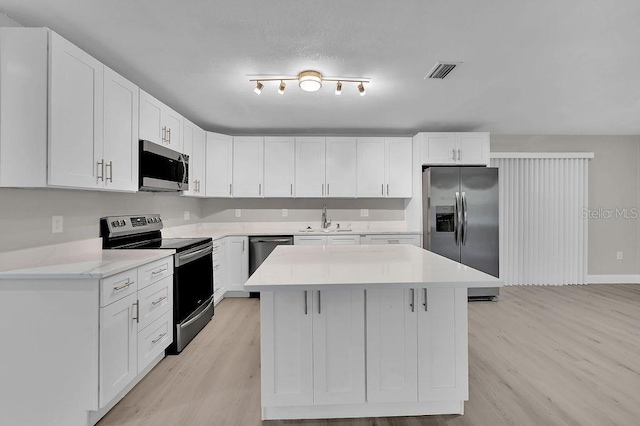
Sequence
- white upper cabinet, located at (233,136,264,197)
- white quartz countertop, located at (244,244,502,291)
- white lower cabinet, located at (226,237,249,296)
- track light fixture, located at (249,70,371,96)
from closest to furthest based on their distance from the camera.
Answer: white quartz countertop, located at (244,244,502,291) → track light fixture, located at (249,70,371,96) → white lower cabinet, located at (226,237,249,296) → white upper cabinet, located at (233,136,264,197)

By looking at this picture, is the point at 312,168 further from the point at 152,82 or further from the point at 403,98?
the point at 152,82

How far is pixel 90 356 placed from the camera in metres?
1.79

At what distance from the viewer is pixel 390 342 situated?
1819mm

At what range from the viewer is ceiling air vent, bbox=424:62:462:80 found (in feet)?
8.58

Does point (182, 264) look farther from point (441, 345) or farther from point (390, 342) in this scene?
point (441, 345)

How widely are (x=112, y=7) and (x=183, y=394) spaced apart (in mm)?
2405

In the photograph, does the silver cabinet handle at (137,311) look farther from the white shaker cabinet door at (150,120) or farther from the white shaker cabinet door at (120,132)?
the white shaker cabinet door at (150,120)

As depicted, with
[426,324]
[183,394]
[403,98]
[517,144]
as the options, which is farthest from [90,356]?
[517,144]

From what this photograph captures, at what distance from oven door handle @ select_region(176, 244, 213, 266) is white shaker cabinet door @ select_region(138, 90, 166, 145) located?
1065mm

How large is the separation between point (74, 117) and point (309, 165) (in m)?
2.96

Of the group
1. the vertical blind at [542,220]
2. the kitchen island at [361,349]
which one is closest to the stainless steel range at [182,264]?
the kitchen island at [361,349]

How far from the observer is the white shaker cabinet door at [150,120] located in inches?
109

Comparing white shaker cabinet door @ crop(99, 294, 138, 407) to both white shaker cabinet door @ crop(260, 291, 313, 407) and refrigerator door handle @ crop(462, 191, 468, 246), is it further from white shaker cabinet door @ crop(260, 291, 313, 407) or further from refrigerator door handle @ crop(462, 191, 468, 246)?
refrigerator door handle @ crop(462, 191, 468, 246)

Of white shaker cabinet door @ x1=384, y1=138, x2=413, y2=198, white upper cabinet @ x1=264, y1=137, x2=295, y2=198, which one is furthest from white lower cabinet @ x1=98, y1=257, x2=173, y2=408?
white shaker cabinet door @ x1=384, y1=138, x2=413, y2=198
